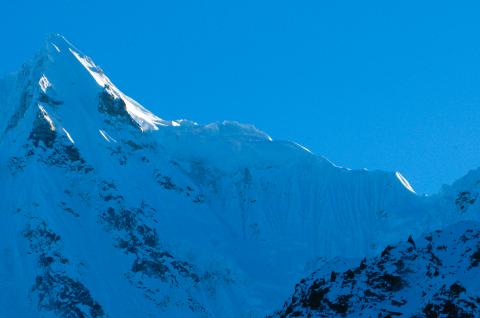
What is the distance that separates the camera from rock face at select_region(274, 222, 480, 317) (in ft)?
219

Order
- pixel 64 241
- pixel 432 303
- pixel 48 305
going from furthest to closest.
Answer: pixel 64 241, pixel 48 305, pixel 432 303

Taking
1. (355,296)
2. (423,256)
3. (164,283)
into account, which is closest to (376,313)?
(355,296)

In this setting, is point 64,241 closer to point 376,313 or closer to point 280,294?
point 280,294

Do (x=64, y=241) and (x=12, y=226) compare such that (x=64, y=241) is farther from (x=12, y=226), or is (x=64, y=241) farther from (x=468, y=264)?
(x=468, y=264)

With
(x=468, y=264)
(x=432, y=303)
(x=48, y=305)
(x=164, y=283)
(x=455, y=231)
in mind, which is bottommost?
(x=432, y=303)

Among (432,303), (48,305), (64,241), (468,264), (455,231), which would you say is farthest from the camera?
(64,241)

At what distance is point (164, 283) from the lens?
645 feet

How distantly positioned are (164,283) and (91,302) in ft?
62.5

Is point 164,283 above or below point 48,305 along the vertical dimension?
above

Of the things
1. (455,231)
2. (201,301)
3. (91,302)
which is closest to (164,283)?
(201,301)

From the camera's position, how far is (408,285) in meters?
70.9

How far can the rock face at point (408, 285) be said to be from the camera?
6675cm

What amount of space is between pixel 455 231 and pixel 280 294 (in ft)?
406

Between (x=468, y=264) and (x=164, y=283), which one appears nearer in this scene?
(x=468, y=264)
